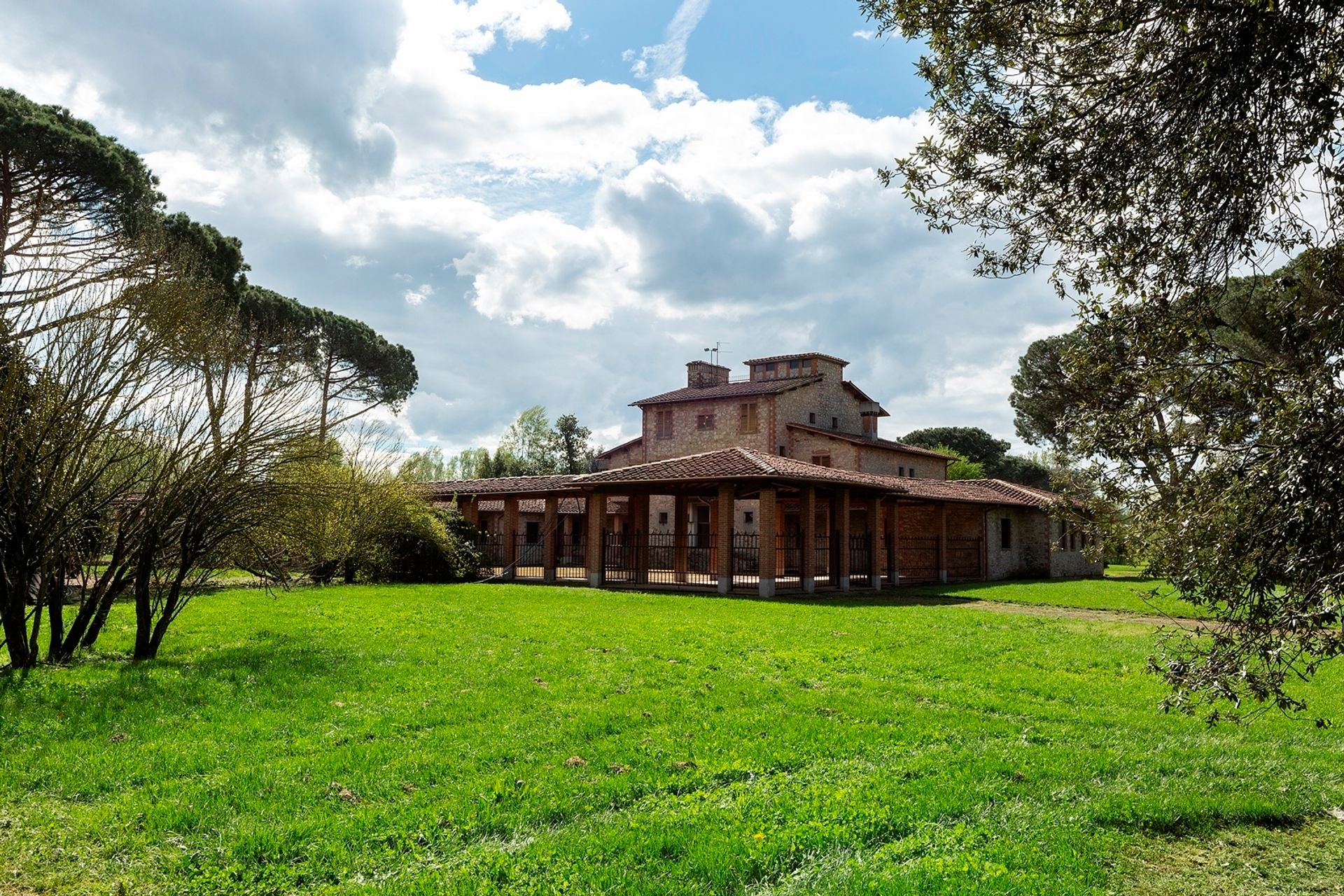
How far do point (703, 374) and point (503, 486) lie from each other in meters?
17.1

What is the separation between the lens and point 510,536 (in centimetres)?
2888

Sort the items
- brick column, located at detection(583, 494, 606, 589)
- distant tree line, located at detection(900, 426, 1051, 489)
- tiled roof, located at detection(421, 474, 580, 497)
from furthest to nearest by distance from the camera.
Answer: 1. distant tree line, located at detection(900, 426, 1051, 489)
2. tiled roof, located at detection(421, 474, 580, 497)
3. brick column, located at detection(583, 494, 606, 589)

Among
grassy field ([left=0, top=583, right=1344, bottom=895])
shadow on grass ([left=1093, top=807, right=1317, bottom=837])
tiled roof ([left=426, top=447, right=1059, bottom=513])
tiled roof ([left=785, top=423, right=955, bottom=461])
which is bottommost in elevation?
shadow on grass ([left=1093, top=807, right=1317, bottom=837])

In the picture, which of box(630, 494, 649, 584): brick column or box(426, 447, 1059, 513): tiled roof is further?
box(630, 494, 649, 584): brick column

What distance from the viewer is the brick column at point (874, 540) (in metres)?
25.6

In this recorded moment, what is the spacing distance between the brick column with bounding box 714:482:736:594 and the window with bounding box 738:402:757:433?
15310mm

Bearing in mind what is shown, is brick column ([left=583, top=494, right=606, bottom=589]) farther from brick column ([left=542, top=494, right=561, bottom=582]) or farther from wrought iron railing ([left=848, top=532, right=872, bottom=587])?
wrought iron railing ([left=848, top=532, right=872, bottom=587])

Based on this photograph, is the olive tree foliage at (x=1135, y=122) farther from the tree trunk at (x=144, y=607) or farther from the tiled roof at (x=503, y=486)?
the tiled roof at (x=503, y=486)

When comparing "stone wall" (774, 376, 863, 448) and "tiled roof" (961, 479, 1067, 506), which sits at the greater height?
"stone wall" (774, 376, 863, 448)

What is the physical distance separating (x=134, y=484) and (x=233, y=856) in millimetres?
6950

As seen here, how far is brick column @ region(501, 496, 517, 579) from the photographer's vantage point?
28406mm

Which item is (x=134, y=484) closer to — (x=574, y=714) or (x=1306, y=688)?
(x=574, y=714)

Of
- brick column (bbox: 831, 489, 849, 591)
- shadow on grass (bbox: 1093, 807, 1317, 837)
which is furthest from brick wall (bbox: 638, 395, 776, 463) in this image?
shadow on grass (bbox: 1093, 807, 1317, 837)

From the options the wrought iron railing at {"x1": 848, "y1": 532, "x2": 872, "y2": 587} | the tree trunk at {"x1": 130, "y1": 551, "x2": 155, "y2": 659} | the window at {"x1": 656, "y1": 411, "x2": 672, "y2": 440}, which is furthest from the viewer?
the window at {"x1": 656, "y1": 411, "x2": 672, "y2": 440}
